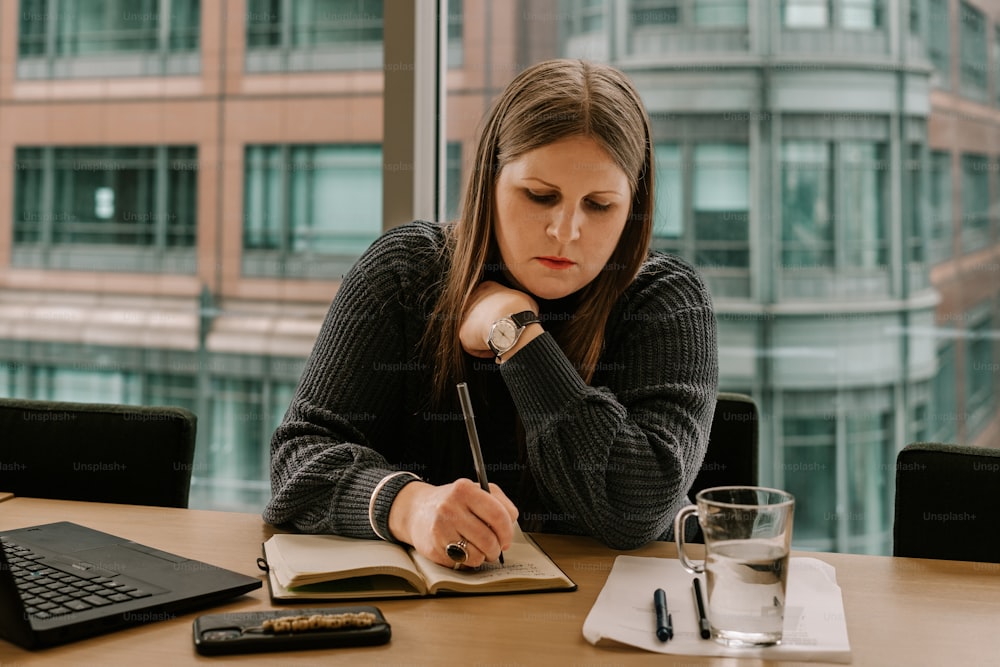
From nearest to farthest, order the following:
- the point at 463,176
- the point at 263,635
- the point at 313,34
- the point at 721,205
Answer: the point at 263,635
the point at 463,176
the point at 721,205
the point at 313,34

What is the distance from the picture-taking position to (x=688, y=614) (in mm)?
919

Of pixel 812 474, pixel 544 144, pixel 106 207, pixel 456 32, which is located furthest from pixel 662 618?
pixel 106 207

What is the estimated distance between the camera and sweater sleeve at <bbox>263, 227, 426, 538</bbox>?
3.85ft

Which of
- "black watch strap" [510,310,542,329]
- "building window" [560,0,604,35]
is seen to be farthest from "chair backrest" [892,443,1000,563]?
"building window" [560,0,604,35]

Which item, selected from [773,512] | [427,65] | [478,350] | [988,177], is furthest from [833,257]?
[773,512]

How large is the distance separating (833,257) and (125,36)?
2128mm

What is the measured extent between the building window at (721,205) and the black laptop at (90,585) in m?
1.65

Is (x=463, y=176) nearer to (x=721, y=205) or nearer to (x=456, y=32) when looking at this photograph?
(x=456, y=32)

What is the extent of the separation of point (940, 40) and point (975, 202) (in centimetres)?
40

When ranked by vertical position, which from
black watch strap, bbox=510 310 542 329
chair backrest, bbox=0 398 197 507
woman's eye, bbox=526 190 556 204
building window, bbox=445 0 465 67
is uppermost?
building window, bbox=445 0 465 67

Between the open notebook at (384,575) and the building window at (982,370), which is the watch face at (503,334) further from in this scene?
the building window at (982,370)

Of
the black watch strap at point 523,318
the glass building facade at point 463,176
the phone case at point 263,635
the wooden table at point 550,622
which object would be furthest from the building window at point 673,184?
the phone case at point 263,635

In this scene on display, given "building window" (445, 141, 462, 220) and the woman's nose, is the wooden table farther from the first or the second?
"building window" (445, 141, 462, 220)

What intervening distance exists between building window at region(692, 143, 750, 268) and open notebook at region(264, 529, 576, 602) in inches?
56.4
